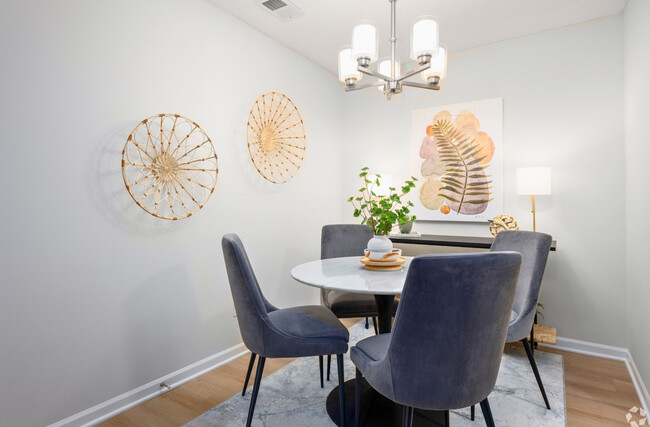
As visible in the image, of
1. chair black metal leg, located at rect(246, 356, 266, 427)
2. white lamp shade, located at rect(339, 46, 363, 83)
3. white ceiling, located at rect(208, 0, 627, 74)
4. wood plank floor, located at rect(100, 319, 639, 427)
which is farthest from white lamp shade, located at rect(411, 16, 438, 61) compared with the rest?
wood plank floor, located at rect(100, 319, 639, 427)

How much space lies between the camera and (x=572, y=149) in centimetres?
277

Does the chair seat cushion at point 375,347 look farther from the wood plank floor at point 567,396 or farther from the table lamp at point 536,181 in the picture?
the table lamp at point 536,181

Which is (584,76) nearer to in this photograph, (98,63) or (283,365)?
(283,365)

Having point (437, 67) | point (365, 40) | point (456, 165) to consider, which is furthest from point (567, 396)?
point (365, 40)

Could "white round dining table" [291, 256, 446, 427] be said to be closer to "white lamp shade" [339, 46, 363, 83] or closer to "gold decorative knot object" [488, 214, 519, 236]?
"white lamp shade" [339, 46, 363, 83]

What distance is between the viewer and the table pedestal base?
176cm

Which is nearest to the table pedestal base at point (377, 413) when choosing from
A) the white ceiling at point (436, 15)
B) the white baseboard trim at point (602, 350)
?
the white baseboard trim at point (602, 350)

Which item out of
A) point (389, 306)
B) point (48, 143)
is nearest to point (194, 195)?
point (48, 143)

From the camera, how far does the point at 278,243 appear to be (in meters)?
3.08

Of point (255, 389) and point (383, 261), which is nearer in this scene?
point (255, 389)

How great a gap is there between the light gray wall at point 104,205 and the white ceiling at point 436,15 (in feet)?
0.83

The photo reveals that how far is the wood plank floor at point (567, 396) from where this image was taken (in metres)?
1.85

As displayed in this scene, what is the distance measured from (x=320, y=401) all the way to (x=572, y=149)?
260 cm

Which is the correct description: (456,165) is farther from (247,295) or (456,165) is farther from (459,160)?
(247,295)
